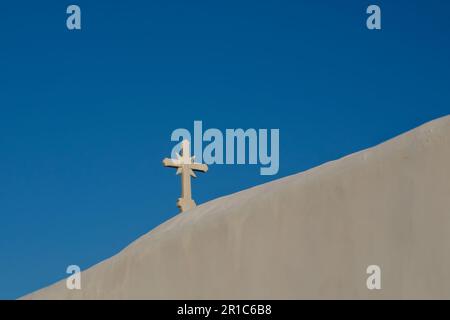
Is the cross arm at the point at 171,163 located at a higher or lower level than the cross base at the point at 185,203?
higher

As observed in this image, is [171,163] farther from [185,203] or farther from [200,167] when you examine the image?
[185,203]

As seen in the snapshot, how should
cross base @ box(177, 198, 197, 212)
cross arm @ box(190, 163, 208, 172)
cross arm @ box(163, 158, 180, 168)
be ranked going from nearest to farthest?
1. cross base @ box(177, 198, 197, 212)
2. cross arm @ box(163, 158, 180, 168)
3. cross arm @ box(190, 163, 208, 172)

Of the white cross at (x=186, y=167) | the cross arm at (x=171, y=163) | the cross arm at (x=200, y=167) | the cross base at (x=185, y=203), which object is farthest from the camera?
the cross arm at (x=200, y=167)

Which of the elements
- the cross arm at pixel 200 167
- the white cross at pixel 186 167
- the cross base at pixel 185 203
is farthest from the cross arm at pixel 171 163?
the cross base at pixel 185 203

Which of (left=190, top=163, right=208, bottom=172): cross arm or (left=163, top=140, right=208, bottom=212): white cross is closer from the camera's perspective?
(left=163, top=140, right=208, bottom=212): white cross

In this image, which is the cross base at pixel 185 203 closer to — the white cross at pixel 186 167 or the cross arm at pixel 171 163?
the white cross at pixel 186 167

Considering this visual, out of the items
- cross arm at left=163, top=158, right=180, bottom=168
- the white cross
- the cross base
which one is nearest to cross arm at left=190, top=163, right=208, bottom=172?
the white cross

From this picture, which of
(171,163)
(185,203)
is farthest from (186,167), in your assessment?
(185,203)

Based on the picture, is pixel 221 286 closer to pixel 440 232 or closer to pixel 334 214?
pixel 334 214

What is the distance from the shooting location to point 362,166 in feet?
34.7

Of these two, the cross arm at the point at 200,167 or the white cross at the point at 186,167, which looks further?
the cross arm at the point at 200,167

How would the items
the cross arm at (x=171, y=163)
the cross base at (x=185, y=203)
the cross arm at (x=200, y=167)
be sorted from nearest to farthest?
the cross base at (x=185, y=203) < the cross arm at (x=171, y=163) < the cross arm at (x=200, y=167)

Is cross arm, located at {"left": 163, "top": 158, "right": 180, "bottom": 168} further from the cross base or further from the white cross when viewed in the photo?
the cross base

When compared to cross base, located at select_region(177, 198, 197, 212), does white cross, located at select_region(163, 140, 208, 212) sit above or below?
above
